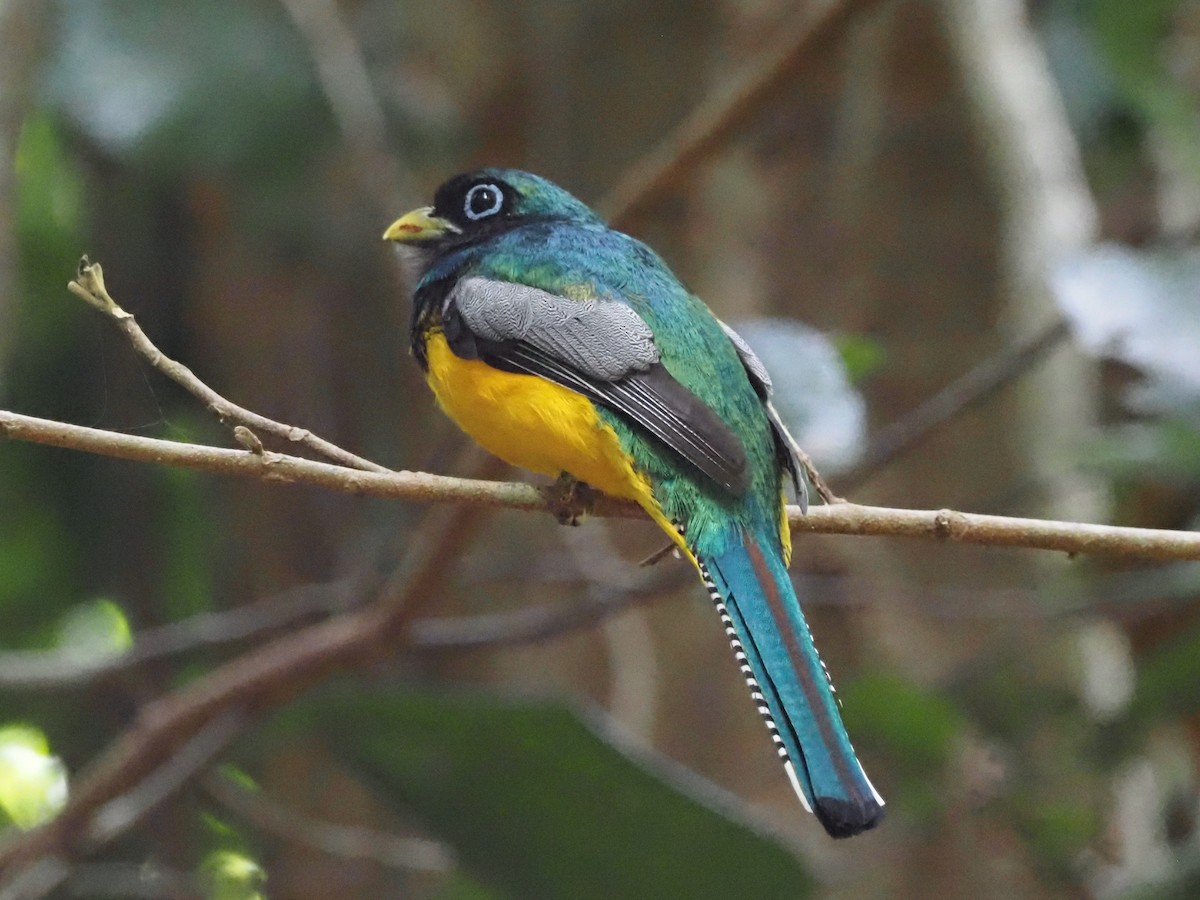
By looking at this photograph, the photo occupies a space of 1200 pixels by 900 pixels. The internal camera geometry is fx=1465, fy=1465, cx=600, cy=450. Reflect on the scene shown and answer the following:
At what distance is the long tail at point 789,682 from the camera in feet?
5.41

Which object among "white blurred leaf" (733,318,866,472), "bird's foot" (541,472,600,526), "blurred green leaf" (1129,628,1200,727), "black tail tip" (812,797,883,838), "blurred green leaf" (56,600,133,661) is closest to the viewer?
"black tail tip" (812,797,883,838)

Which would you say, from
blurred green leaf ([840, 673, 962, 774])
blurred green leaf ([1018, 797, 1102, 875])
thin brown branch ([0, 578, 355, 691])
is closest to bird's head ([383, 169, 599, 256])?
thin brown branch ([0, 578, 355, 691])

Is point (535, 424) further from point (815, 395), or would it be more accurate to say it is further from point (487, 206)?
point (815, 395)

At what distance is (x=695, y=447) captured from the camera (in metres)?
2.06

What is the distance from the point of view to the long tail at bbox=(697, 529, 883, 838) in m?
1.65

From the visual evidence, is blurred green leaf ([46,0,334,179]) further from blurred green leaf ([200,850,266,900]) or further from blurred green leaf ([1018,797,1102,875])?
blurred green leaf ([1018,797,1102,875])

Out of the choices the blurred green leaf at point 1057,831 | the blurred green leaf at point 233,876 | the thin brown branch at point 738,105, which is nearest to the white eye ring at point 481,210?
the thin brown branch at point 738,105

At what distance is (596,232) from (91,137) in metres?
1.52

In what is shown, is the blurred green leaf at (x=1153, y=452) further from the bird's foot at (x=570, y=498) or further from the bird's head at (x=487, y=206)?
the bird's foot at (x=570, y=498)

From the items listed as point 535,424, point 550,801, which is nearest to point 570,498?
point 535,424

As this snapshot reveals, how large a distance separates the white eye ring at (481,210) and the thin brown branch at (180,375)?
3.28 ft

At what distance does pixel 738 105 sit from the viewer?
9.39 ft

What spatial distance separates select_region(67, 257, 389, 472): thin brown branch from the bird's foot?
1.13 ft

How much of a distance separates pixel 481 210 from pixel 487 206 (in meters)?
0.01
